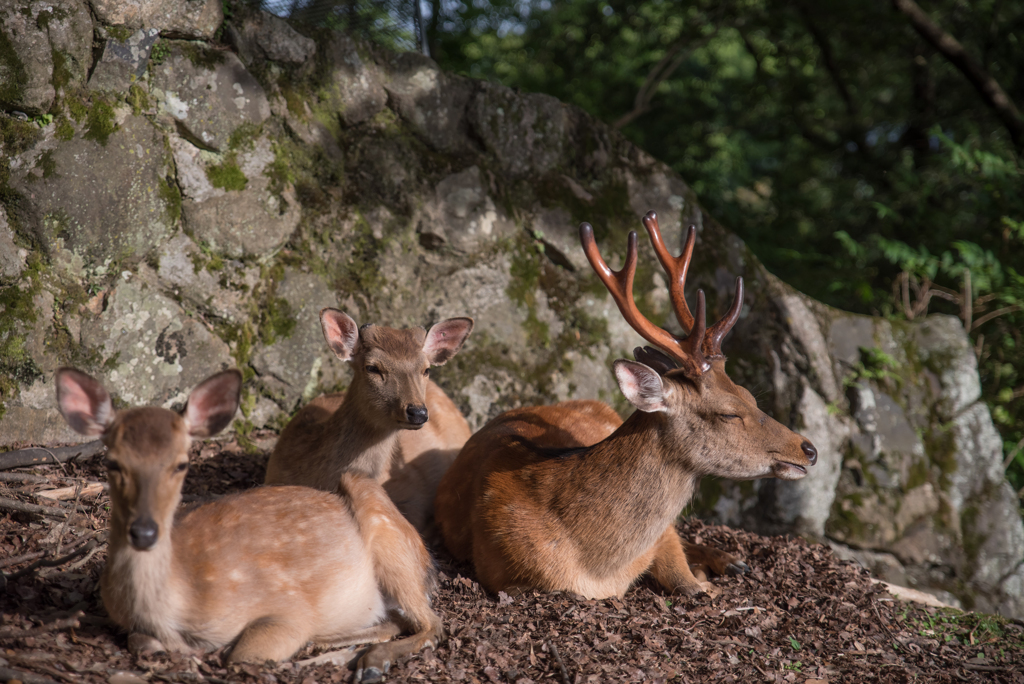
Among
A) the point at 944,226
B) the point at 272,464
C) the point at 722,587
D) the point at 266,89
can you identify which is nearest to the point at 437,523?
the point at 272,464

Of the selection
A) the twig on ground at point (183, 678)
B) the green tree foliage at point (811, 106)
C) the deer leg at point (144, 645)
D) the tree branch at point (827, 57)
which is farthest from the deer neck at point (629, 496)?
the tree branch at point (827, 57)

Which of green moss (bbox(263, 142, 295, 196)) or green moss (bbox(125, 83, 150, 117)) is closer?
green moss (bbox(125, 83, 150, 117))

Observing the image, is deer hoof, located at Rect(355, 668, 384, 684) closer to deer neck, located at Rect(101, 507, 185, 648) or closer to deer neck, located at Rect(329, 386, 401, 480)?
deer neck, located at Rect(101, 507, 185, 648)

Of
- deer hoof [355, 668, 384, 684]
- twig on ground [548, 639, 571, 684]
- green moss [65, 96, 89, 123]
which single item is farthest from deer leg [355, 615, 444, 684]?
green moss [65, 96, 89, 123]

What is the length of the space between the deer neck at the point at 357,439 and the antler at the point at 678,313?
151 centimetres

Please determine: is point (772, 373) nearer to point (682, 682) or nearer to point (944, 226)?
point (682, 682)

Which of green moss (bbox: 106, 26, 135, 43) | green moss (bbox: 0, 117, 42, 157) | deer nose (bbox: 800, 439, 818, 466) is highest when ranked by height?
green moss (bbox: 106, 26, 135, 43)

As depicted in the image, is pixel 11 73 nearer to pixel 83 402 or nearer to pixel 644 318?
pixel 83 402

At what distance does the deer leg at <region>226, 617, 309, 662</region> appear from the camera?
3164 mm

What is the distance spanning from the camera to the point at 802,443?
4.11 m

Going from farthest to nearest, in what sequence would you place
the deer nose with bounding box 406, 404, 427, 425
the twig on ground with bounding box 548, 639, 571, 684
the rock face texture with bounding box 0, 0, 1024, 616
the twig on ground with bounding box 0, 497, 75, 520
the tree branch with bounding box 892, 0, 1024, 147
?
1. the tree branch with bounding box 892, 0, 1024, 147
2. the rock face texture with bounding box 0, 0, 1024, 616
3. the deer nose with bounding box 406, 404, 427, 425
4. the twig on ground with bounding box 0, 497, 75, 520
5. the twig on ground with bounding box 548, 639, 571, 684

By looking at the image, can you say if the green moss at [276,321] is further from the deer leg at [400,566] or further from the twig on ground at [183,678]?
the twig on ground at [183,678]

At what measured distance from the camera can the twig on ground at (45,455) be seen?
4379mm

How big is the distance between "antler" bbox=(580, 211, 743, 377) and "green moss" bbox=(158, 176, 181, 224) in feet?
8.74
